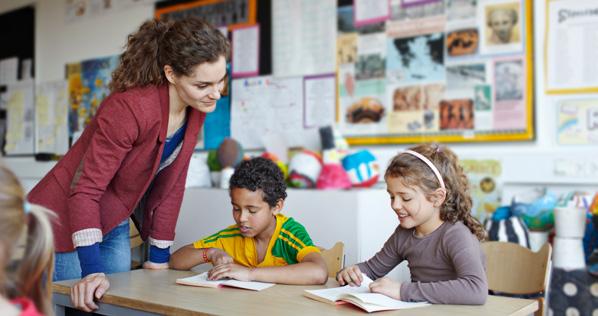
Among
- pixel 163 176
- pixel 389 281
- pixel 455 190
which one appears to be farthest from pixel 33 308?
pixel 455 190

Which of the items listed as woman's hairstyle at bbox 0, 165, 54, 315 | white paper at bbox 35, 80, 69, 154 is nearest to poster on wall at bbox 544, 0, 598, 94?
woman's hairstyle at bbox 0, 165, 54, 315

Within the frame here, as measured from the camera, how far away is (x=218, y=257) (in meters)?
1.75

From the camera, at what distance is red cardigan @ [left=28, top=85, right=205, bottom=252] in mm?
1500

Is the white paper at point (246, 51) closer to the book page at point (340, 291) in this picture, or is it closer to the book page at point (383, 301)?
the book page at point (340, 291)

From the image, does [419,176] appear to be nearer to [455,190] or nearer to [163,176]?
[455,190]

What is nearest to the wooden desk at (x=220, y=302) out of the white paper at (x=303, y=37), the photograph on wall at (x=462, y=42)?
the photograph on wall at (x=462, y=42)

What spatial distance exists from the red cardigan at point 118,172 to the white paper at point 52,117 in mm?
2657

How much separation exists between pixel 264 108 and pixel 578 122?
4.90 feet

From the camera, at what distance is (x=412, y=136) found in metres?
2.78

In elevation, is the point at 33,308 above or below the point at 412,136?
below

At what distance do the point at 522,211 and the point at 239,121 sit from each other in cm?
155

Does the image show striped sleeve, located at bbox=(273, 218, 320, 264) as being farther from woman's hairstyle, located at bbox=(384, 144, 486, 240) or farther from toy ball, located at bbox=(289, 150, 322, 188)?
toy ball, located at bbox=(289, 150, 322, 188)

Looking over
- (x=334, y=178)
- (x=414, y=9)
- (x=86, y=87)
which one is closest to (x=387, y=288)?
(x=334, y=178)

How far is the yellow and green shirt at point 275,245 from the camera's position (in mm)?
1781
